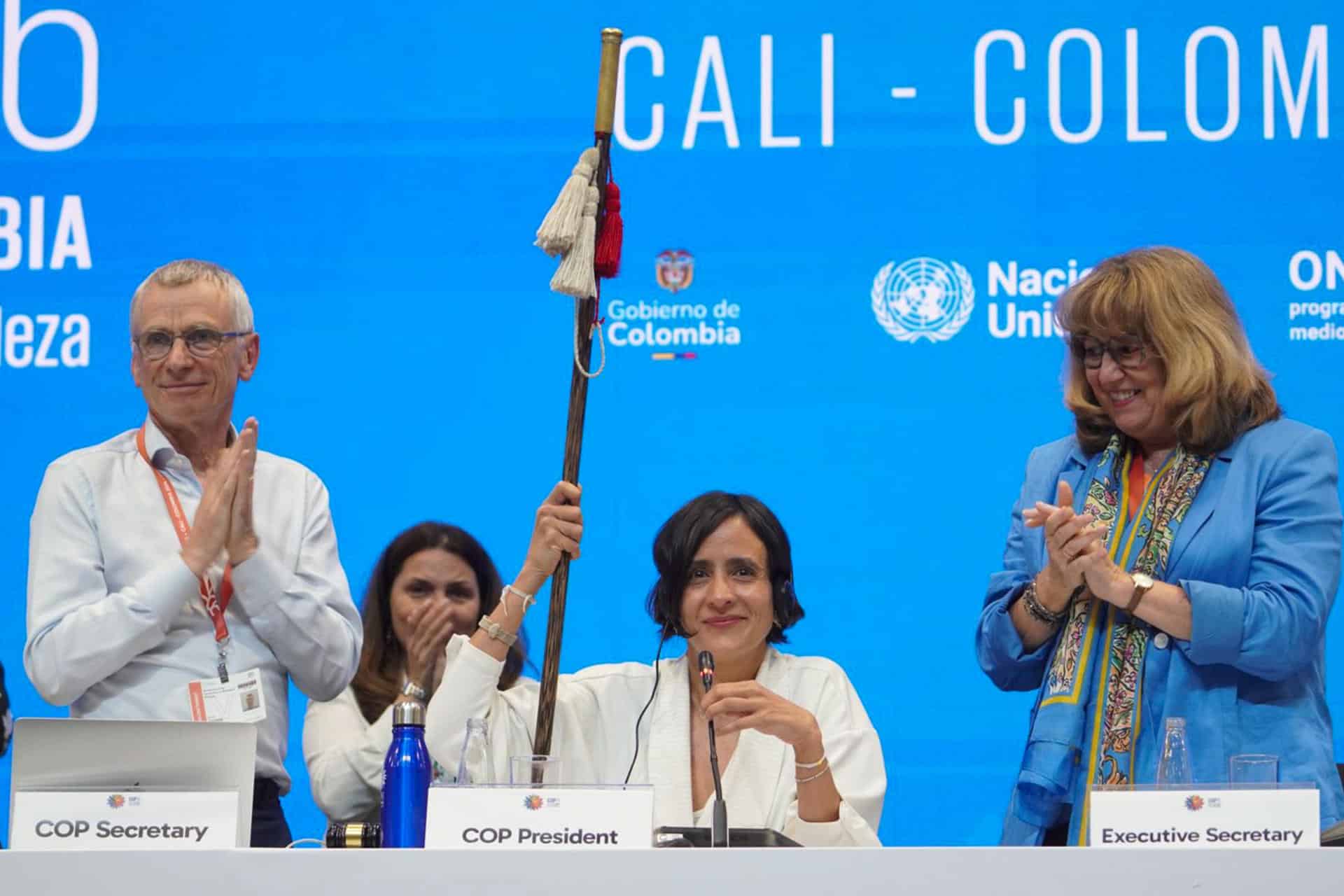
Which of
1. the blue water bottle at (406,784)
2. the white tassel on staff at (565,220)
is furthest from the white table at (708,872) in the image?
the white tassel on staff at (565,220)

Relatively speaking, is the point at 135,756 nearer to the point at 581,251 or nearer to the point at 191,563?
the point at 191,563

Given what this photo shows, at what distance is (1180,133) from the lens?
12.3 feet

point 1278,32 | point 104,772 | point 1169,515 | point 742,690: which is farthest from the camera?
point 1278,32

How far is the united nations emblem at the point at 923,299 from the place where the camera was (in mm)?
3756

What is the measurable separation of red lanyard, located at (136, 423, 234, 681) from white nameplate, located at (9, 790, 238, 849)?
869 mm

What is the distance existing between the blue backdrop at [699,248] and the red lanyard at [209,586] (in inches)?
35.1

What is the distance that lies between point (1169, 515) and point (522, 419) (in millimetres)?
1652

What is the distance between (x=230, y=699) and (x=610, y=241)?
95cm

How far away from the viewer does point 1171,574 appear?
101 inches

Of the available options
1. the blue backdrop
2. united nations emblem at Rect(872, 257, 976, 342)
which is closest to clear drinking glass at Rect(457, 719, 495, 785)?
the blue backdrop

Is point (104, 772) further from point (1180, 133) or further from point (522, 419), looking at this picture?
point (1180, 133)

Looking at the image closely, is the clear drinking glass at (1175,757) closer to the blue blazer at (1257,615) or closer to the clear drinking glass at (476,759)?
the blue blazer at (1257,615)

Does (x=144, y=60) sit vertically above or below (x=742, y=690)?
above

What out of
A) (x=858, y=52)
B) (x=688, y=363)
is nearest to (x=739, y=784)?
(x=688, y=363)
